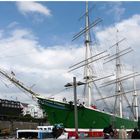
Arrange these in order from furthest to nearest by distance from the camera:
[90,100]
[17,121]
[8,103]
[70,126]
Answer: [8,103]
[17,121]
[90,100]
[70,126]

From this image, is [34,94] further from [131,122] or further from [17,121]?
[17,121]

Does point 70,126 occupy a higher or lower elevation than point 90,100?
lower

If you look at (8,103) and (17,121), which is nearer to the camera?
(17,121)

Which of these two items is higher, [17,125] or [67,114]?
[67,114]

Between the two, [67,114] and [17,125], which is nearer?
[67,114]

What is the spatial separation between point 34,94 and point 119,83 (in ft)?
114

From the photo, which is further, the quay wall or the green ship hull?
the quay wall

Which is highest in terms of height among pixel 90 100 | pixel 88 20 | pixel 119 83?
pixel 88 20

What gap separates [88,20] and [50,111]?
70.4 ft

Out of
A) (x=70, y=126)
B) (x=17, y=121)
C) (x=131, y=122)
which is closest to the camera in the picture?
(x=70, y=126)

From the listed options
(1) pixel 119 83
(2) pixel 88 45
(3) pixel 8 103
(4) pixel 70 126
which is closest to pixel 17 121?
(3) pixel 8 103

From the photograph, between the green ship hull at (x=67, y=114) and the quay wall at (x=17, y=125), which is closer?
the green ship hull at (x=67, y=114)

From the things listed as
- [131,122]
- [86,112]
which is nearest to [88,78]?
[86,112]

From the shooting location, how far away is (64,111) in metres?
61.7
